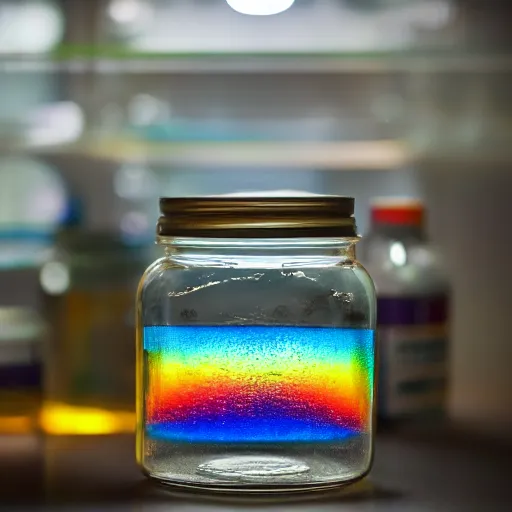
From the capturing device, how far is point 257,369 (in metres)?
0.73

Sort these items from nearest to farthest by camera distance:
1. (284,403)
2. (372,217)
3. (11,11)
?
(284,403) → (372,217) → (11,11)

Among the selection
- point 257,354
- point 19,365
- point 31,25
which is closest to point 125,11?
point 31,25

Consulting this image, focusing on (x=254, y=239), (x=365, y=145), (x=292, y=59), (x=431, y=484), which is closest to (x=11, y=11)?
(x=292, y=59)

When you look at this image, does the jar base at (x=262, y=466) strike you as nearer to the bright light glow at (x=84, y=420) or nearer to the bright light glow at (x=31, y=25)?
the bright light glow at (x=84, y=420)

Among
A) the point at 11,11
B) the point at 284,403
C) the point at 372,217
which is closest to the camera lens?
the point at 284,403

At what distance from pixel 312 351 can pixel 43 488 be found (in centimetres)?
24

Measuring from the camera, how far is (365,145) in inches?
46.6

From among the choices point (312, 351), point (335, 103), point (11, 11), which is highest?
point (11, 11)

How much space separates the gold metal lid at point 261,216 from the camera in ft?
2.40

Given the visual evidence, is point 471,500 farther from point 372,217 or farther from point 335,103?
point 335,103

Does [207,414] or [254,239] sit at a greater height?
[254,239]

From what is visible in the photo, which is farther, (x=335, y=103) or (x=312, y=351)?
(x=335, y=103)

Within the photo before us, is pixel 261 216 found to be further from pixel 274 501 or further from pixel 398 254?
pixel 398 254

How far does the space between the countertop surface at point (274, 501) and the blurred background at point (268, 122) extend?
0.79 ft
